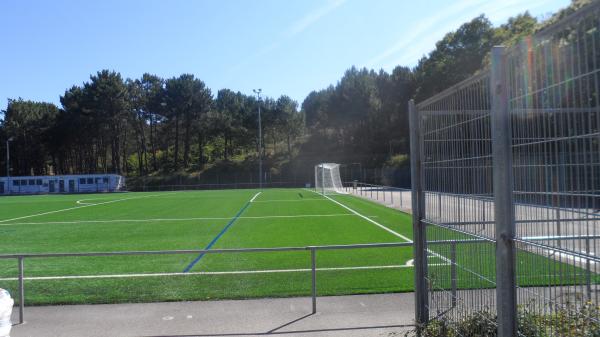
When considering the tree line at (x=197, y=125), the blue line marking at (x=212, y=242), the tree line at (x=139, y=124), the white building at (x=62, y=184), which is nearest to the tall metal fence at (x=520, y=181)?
the blue line marking at (x=212, y=242)

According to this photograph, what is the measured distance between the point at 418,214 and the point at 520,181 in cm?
191

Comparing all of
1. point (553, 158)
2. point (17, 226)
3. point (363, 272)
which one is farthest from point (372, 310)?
point (17, 226)

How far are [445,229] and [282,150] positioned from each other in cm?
9135

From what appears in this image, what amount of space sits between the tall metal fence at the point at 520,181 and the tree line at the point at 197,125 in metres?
63.1

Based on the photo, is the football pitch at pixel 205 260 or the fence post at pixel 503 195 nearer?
the fence post at pixel 503 195

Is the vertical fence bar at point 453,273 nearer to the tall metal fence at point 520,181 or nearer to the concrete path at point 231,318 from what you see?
the tall metal fence at point 520,181

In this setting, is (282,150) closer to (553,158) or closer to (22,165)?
(22,165)

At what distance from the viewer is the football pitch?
8.70 metres

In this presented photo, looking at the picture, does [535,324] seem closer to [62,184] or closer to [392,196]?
[392,196]

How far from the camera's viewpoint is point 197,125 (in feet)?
268

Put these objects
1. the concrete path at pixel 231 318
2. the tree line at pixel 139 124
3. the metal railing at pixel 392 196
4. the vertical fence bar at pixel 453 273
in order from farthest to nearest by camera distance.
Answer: the tree line at pixel 139 124
the metal railing at pixel 392 196
the concrete path at pixel 231 318
the vertical fence bar at pixel 453 273

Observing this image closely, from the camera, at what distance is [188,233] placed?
704 inches

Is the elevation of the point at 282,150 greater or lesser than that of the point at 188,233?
greater

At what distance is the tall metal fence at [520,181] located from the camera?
258 centimetres
